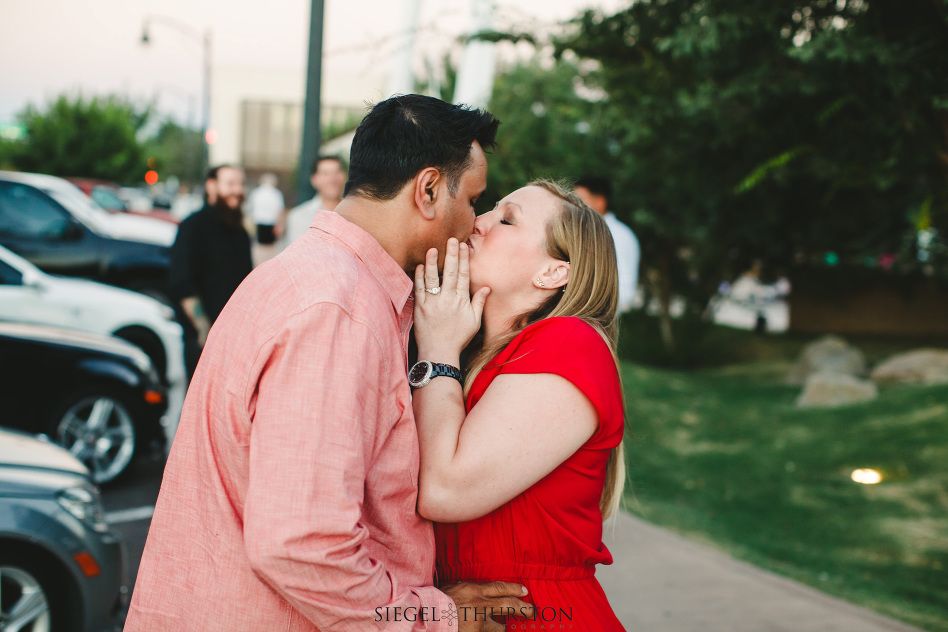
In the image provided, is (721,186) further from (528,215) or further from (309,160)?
(528,215)

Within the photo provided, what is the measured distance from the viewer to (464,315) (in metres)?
2.06

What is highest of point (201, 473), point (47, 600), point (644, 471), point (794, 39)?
point (794, 39)

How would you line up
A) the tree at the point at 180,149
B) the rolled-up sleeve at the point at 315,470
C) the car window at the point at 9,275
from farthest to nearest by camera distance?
1. the tree at the point at 180,149
2. the car window at the point at 9,275
3. the rolled-up sleeve at the point at 315,470

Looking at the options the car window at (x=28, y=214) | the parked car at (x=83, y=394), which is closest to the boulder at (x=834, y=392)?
the parked car at (x=83, y=394)

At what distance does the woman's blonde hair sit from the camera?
221 centimetres

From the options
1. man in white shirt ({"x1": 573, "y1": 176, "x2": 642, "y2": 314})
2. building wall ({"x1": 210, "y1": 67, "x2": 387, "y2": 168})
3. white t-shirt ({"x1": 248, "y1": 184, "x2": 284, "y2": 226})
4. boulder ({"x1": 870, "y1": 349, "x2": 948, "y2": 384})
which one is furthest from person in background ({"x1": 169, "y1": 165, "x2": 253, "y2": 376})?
building wall ({"x1": 210, "y1": 67, "x2": 387, "y2": 168})

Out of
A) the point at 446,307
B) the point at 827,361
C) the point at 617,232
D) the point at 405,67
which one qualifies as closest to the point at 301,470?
the point at 446,307

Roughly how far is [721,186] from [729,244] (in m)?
6.58

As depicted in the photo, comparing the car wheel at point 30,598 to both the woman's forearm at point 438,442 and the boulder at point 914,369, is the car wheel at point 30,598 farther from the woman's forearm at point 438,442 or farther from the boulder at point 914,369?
the boulder at point 914,369

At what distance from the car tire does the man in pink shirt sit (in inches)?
80.6

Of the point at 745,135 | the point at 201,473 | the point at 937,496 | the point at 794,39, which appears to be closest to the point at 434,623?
the point at 201,473

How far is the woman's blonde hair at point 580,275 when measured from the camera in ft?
7.23

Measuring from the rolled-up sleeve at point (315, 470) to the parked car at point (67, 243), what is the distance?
10.2m

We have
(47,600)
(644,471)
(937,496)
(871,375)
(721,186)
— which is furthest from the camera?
(871,375)
